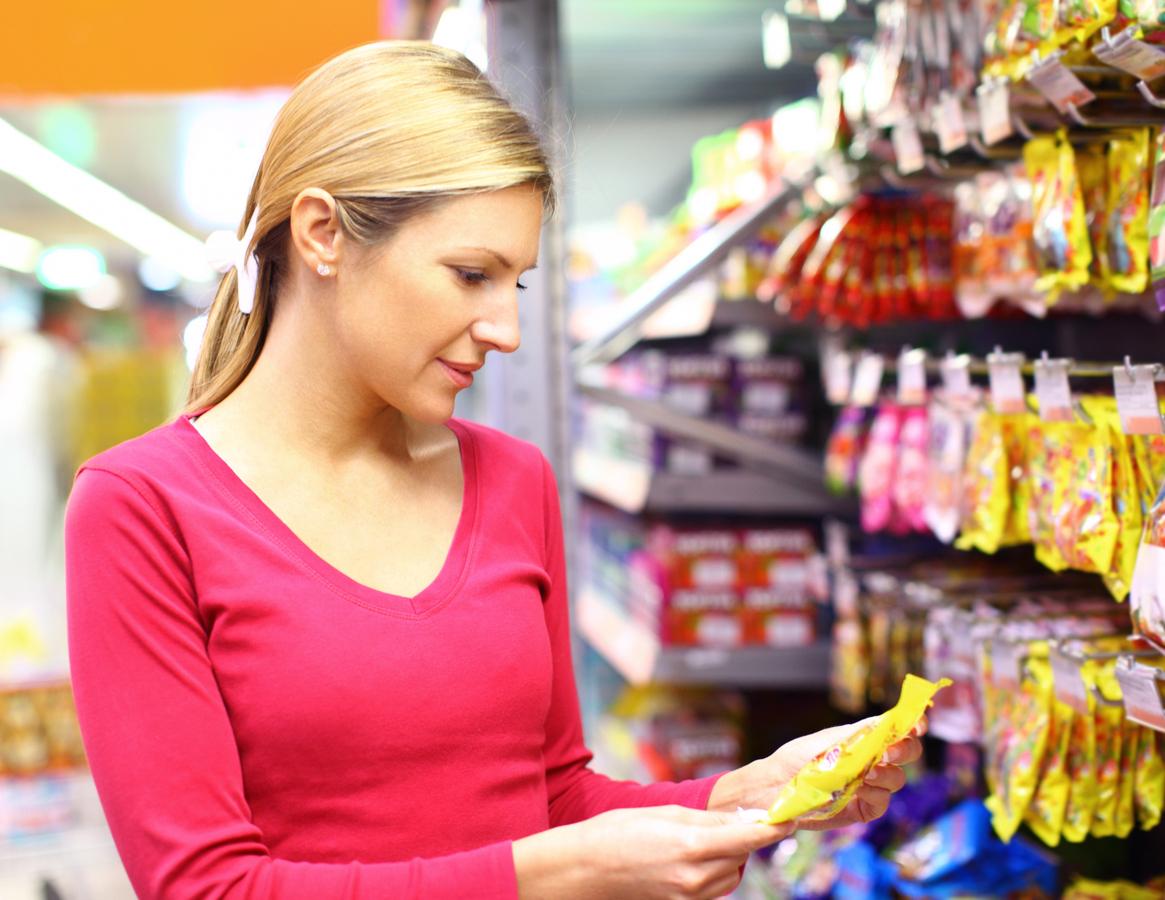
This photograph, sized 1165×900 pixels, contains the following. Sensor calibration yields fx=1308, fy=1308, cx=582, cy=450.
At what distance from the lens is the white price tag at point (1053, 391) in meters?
1.70

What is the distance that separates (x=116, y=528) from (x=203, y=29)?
290 centimetres

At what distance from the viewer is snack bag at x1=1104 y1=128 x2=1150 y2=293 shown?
1609 millimetres

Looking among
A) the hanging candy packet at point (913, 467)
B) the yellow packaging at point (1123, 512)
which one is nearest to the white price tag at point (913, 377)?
the hanging candy packet at point (913, 467)

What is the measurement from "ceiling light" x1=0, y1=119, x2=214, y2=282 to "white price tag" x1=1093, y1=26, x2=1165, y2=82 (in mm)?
2752

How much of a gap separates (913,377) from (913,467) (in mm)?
185

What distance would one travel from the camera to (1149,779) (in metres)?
1.73

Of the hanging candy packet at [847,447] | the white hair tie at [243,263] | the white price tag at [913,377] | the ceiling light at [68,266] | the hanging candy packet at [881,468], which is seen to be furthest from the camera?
the ceiling light at [68,266]

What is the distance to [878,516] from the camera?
2.58 metres

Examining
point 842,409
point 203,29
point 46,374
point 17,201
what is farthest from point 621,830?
point 17,201

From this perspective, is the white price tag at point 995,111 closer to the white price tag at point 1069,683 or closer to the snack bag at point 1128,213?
the snack bag at point 1128,213

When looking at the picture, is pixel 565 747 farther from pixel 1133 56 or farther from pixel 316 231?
pixel 1133 56

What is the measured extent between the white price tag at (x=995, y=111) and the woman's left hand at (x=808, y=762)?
93cm

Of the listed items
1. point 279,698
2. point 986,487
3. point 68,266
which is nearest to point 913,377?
point 986,487

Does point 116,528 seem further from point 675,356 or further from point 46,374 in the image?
point 46,374
